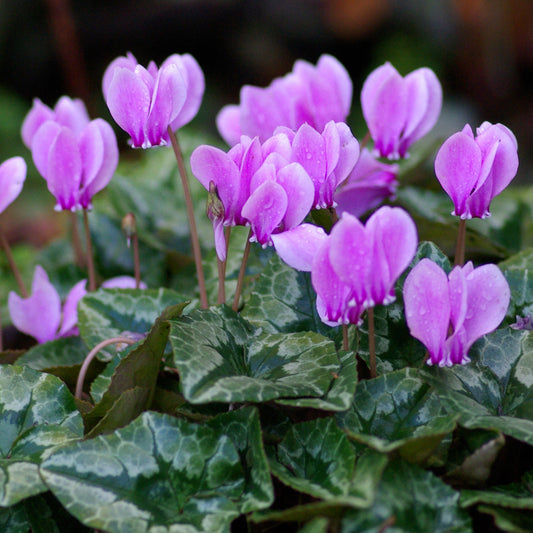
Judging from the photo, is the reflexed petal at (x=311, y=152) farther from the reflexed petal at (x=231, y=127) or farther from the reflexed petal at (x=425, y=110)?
the reflexed petal at (x=231, y=127)

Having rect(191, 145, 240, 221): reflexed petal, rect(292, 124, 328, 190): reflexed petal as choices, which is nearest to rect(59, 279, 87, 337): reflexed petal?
rect(191, 145, 240, 221): reflexed petal

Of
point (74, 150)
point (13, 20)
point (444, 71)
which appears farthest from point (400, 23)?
point (74, 150)

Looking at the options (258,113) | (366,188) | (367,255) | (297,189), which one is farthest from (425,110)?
(367,255)

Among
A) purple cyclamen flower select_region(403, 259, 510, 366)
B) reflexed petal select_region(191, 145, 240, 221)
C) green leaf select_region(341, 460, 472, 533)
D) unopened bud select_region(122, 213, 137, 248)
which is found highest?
reflexed petal select_region(191, 145, 240, 221)

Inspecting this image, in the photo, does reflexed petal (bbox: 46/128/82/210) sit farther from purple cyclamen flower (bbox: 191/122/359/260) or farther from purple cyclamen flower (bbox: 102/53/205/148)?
purple cyclamen flower (bbox: 191/122/359/260)

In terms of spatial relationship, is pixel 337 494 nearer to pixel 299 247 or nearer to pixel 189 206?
pixel 299 247

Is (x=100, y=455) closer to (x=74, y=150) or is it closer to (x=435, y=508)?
(x=435, y=508)
